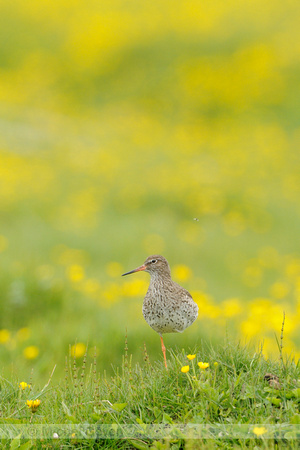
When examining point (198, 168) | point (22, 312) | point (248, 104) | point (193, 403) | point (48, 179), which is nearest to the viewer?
point (193, 403)

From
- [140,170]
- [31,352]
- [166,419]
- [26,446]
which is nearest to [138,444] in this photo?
[166,419]

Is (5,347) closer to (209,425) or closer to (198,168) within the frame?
(209,425)

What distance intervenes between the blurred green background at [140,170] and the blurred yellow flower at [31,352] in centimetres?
1

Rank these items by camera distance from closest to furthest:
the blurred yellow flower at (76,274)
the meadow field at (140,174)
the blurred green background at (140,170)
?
1. the meadow field at (140,174)
2. the blurred green background at (140,170)
3. the blurred yellow flower at (76,274)

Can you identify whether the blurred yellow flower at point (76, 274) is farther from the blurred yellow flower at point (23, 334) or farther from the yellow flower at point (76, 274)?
the blurred yellow flower at point (23, 334)

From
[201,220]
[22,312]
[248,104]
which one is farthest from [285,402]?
[248,104]

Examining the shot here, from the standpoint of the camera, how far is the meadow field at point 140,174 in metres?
7.22

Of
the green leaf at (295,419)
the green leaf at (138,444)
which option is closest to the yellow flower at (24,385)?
the green leaf at (138,444)

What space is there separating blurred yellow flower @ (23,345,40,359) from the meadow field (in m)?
0.02

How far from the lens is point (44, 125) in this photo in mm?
24766

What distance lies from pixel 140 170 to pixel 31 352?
13106 millimetres

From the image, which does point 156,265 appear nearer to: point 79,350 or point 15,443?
point 15,443

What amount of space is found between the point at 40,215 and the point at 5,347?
9202 millimetres

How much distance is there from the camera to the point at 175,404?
12.4ft
